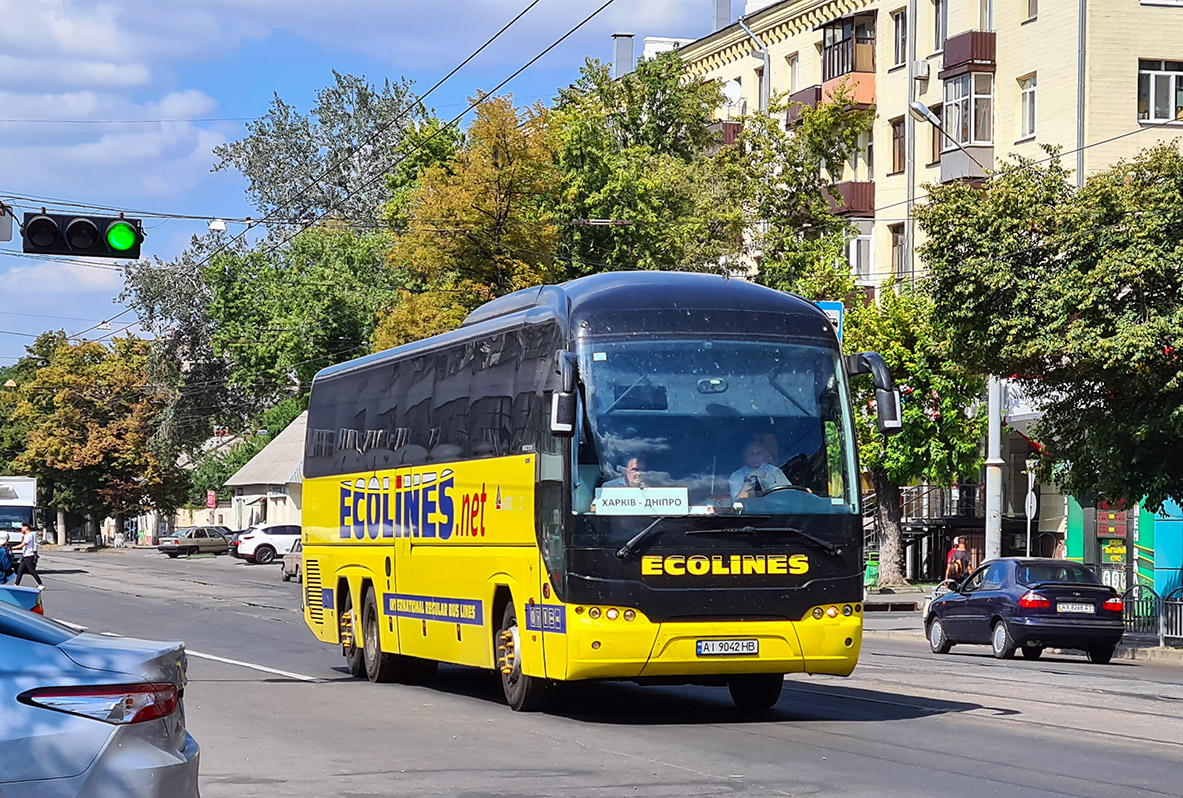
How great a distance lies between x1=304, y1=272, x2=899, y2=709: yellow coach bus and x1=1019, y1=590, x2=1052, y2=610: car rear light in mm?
10726

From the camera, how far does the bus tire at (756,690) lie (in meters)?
15.3

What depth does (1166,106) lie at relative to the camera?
142 ft

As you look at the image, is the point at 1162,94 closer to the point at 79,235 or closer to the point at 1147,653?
the point at 1147,653

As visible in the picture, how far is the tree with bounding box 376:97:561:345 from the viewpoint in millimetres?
49250

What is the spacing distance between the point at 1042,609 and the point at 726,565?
1259 centimetres

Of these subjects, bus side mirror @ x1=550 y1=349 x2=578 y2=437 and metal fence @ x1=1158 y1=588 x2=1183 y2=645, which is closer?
bus side mirror @ x1=550 y1=349 x2=578 y2=437

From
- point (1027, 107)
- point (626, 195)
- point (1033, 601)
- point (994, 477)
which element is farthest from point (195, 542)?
point (1033, 601)

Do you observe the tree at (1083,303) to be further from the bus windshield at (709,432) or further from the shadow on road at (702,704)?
the bus windshield at (709,432)

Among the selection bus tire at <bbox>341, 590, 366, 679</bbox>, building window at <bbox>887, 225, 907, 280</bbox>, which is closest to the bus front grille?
bus tire at <bbox>341, 590, 366, 679</bbox>

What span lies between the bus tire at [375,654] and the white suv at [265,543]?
49617mm

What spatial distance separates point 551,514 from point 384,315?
127 ft

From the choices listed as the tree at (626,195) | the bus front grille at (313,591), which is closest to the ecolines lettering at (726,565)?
the bus front grille at (313,591)

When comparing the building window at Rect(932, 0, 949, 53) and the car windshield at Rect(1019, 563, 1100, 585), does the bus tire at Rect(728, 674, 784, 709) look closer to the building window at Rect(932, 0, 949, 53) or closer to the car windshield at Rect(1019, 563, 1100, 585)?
the car windshield at Rect(1019, 563, 1100, 585)

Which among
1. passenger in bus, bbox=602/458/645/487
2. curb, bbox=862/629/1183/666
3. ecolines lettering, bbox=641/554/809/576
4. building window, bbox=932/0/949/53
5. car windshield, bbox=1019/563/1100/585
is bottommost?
curb, bbox=862/629/1183/666
